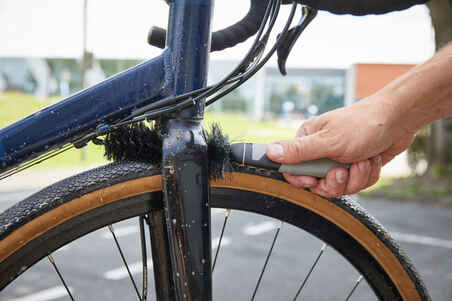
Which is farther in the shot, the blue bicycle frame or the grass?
the grass

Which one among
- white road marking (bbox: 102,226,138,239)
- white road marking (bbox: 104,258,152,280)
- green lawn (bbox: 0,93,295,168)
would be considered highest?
white road marking (bbox: 104,258,152,280)

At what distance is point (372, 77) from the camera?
4.82 metres

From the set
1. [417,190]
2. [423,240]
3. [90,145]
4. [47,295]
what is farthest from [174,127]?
[90,145]

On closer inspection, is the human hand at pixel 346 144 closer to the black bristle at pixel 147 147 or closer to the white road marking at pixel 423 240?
the black bristle at pixel 147 147

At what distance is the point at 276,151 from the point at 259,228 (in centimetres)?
357

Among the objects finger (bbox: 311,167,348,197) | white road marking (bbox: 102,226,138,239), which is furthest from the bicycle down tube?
white road marking (bbox: 102,226,138,239)

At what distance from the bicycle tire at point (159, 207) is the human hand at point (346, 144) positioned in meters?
0.05

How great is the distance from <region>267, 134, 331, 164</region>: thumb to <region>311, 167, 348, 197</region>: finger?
0.04m

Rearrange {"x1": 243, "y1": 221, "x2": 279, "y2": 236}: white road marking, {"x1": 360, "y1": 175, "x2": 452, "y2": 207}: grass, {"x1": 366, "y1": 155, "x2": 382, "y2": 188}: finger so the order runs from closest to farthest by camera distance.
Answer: {"x1": 366, "y1": 155, "x2": 382, "y2": 188}: finger, {"x1": 243, "y1": 221, "x2": 279, "y2": 236}: white road marking, {"x1": 360, "y1": 175, "x2": 452, "y2": 207}: grass

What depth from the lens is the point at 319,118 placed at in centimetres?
88

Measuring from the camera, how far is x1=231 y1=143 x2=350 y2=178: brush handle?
2.75ft

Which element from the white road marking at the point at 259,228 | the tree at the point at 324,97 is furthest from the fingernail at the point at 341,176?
the tree at the point at 324,97

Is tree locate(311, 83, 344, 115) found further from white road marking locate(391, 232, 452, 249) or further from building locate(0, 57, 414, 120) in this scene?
white road marking locate(391, 232, 452, 249)

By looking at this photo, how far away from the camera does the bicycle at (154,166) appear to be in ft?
2.53
